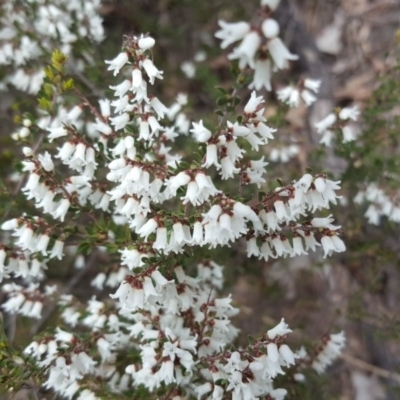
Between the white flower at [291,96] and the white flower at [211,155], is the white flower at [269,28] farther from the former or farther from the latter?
the white flower at [291,96]

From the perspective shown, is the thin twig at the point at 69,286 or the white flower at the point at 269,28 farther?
the thin twig at the point at 69,286

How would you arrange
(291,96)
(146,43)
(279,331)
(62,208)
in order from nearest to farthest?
1. (146,43)
2. (279,331)
3. (62,208)
4. (291,96)

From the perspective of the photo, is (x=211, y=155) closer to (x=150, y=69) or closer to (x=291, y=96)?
(x=150, y=69)

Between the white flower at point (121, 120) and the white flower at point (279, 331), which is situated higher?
the white flower at point (121, 120)

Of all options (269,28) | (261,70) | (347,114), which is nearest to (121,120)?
(261,70)

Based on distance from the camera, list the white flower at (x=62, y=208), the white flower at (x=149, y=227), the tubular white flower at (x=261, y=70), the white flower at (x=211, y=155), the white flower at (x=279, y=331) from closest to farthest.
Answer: the tubular white flower at (x=261, y=70) < the white flower at (x=211, y=155) < the white flower at (x=149, y=227) < the white flower at (x=279, y=331) < the white flower at (x=62, y=208)

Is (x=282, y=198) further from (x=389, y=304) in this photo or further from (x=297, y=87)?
(x=389, y=304)

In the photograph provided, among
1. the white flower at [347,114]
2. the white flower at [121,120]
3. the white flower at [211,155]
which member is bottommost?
the white flower at [211,155]

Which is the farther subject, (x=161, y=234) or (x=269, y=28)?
(x=161, y=234)

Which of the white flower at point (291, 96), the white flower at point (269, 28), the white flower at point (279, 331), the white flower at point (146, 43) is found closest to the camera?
the white flower at point (269, 28)

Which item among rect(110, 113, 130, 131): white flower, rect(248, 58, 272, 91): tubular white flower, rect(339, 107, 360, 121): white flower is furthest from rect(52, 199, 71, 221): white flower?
rect(339, 107, 360, 121): white flower

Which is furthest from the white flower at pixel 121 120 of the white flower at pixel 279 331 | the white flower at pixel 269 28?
the white flower at pixel 279 331

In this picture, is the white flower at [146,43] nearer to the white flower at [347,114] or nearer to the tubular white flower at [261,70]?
the tubular white flower at [261,70]
